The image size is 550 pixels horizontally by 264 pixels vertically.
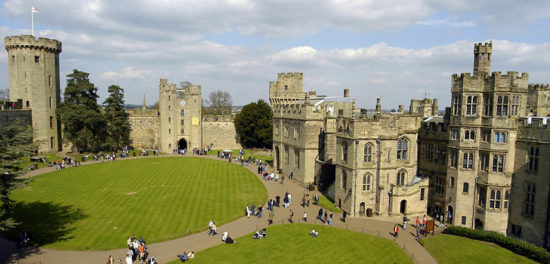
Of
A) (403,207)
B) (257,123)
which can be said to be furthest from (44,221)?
(257,123)

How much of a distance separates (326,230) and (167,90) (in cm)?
4629

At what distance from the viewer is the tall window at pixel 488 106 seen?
2839cm

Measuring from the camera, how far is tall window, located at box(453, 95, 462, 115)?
98.7 ft

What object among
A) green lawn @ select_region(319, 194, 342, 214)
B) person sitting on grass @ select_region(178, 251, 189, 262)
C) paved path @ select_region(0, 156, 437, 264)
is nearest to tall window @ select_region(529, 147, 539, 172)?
paved path @ select_region(0, 156, 437, 264)

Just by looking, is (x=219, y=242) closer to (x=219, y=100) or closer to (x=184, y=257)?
(x=184, y=257)

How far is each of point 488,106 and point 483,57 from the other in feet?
14.7

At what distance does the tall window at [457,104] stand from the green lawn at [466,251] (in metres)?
10.5

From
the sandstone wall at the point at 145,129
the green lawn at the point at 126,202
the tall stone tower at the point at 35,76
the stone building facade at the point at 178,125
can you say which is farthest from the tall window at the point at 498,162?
the tall stone tower at the point at 35,76

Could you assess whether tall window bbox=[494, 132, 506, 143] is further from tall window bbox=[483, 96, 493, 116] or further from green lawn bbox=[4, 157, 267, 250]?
green lawn bbox=[4, 157, 267, 250]

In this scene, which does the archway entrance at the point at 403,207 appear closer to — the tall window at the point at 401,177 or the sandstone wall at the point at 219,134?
the tall window at the point at 401,177

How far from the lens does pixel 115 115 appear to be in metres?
62.4

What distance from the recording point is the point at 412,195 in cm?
3297

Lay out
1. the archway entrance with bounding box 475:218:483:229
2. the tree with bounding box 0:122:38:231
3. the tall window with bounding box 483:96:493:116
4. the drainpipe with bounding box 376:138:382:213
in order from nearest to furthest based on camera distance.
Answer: the tree with bounding box 0:122:38:231, the tall window with bounding box 483:96:493:116, the archway entrance with bounding box 475:218:483:229, the drainpipe with bounding box 376:138:382:213

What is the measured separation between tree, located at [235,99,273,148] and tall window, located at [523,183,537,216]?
45.0m
